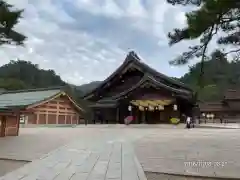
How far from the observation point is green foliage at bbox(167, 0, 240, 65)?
21.3 feet

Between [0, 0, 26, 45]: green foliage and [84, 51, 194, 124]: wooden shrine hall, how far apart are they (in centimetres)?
1761

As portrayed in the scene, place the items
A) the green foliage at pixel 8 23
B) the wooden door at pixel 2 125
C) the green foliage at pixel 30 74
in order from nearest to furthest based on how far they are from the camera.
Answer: the green foliage at pixel 8 23
the wooden door at pixel 2 125
the green foliage at pixel 30 74

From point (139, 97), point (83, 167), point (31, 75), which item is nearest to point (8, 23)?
point (83, 167)

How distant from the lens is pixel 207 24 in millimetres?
6727

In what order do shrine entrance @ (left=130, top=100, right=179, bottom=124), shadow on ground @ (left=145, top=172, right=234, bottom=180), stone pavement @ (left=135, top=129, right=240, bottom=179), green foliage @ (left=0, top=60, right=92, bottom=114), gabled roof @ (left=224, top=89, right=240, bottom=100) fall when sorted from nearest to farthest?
1. shadow on ground @ (left=145, top=172, right=234, bottom=180)
2. stone pavement @ (left=135, top=129, right=240, bottom=179)
3. shrine entrance @ (left=130, top=100, right=179, bottom=124)
4. gabled roof @ (left=224, top=89, right=240, bottom=100)
5. green foliage @ (left=0, top=60, right=92, bottom=114)

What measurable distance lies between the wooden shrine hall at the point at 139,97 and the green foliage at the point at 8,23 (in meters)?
17.6

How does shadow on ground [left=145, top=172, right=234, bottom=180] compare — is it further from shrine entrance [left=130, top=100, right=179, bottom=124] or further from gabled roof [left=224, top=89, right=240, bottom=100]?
gabled roof [left=224, top=89, right=240, bottom=100]

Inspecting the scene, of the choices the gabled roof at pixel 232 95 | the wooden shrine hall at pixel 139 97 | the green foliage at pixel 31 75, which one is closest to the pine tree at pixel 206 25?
the wooden shrine hall at pixel 139 97

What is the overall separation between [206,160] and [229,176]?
1.66 meters

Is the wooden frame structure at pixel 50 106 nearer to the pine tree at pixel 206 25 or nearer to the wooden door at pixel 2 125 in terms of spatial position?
the wooden door at pixel 2 125

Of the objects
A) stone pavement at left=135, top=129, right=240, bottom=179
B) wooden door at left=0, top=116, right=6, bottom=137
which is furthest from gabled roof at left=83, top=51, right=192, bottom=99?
stone pavement at left=135, top=129, right=240, bottom=179

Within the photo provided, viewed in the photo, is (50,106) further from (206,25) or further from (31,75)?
(31,75)

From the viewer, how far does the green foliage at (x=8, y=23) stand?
8.68 m

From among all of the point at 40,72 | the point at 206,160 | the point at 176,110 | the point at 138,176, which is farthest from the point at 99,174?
the point at 40,72
